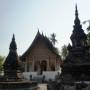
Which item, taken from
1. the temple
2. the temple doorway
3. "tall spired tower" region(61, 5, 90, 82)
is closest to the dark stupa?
"tall spired tower" region(61, 5, 90, 82)

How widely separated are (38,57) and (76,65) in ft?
67.8

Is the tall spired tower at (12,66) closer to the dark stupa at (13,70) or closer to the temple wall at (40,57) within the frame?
the dark stupa at (13,70)

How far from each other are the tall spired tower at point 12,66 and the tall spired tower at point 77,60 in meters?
4.36

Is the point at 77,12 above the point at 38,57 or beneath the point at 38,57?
above

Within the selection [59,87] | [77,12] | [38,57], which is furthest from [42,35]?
[59,87]

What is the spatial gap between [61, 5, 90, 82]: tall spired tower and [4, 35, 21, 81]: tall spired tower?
4357mm

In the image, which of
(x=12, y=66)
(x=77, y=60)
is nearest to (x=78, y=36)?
(x=77, y=60)

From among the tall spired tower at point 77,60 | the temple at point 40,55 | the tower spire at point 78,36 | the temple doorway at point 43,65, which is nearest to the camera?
the tall spired tower at point 77,60

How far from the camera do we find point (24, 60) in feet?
120

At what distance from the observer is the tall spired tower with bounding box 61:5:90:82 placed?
1647 cm

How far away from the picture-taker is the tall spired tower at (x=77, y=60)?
16469 mm

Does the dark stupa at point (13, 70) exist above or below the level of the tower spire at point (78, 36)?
below

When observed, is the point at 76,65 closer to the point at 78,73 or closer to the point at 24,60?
the point at 78,73

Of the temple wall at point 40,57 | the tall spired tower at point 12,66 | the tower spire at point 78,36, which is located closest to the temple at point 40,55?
the temple wall at point 40,57
